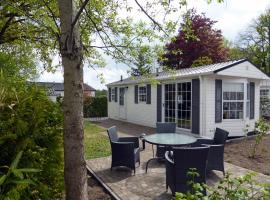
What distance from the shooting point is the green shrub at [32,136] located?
252cm

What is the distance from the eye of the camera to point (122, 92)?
1784cm

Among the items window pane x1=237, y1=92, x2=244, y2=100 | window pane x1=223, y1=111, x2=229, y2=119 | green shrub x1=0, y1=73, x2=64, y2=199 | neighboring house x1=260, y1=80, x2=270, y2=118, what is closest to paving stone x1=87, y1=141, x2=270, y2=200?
green shrub x1=0, y1=73, x2=64, y2=199

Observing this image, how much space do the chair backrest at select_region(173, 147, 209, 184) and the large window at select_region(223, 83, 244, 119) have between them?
23.3 feet

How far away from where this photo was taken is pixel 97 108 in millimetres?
21719

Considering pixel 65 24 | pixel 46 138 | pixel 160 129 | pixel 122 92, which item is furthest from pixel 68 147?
pixel 122 92

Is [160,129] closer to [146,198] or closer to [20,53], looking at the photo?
[146,198]

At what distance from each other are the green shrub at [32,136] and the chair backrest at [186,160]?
1.83 meters

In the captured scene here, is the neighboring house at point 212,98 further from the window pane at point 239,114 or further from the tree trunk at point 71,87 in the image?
the tree trunk at point 71,87

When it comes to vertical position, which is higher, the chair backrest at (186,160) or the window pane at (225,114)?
the window pane at (225,114)

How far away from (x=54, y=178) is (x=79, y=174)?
28.4 inches

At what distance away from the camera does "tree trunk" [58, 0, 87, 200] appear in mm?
2766

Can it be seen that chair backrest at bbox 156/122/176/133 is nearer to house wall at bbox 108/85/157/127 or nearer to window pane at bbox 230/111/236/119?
window pane at bbox 230/111/236/119

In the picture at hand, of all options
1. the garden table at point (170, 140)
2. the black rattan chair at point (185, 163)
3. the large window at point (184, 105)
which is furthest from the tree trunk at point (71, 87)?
the large window at point (184, 105)

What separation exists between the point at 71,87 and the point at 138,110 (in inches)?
506
